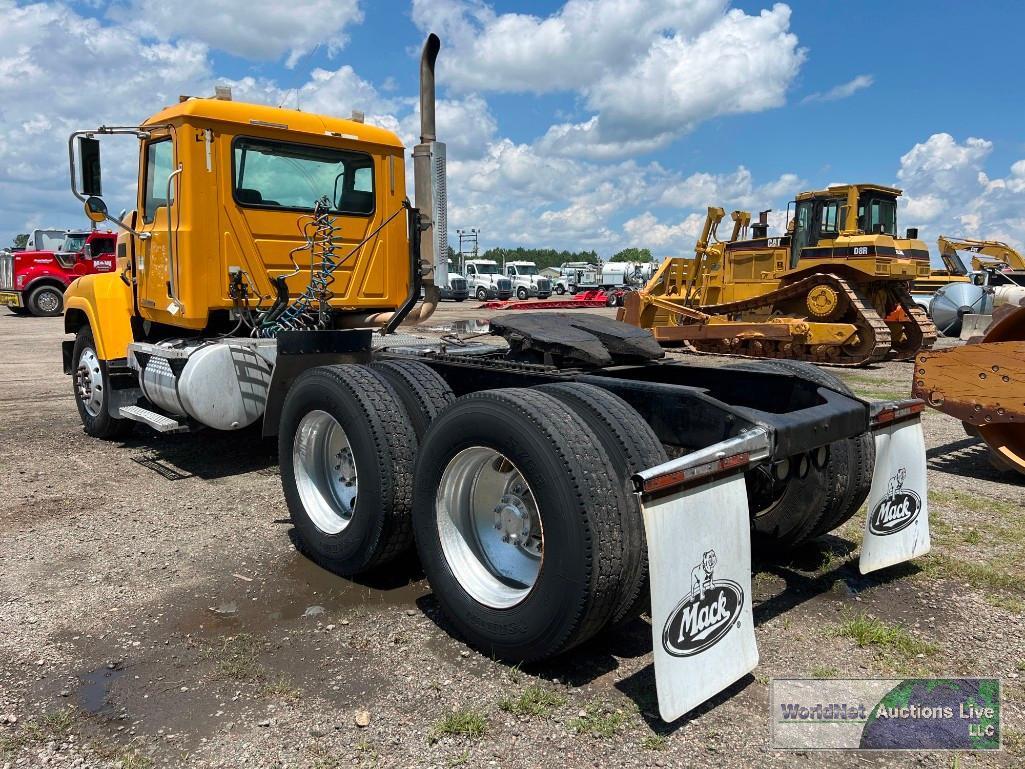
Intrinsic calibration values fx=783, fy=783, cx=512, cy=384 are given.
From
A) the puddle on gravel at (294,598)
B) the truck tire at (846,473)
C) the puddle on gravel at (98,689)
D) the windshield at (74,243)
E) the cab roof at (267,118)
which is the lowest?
the puddle on gravel at (98,689)

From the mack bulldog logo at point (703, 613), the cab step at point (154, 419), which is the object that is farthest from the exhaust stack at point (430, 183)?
the mack bulldog logo at point (703, 613)

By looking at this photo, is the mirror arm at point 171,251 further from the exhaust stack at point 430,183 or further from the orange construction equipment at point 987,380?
the orange construction equipment at point 987,380

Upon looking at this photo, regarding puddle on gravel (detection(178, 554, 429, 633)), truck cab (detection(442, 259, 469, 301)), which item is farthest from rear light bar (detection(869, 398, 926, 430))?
truck cab (detection(442, 259, 469, 301))

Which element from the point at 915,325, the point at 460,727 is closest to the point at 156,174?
the point at 460,727

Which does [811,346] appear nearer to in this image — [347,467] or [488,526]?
[347,467]

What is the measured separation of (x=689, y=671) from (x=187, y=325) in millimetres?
4748

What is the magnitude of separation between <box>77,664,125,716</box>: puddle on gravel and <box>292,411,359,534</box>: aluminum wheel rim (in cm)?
131

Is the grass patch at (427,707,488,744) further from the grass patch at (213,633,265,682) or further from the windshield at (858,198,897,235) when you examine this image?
the windshield at (858,198,897,235)

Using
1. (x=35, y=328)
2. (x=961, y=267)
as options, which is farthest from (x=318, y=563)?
(x=961, y=267)

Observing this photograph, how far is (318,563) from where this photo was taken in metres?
4.17

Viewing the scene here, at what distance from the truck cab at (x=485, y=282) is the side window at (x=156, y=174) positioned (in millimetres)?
35277

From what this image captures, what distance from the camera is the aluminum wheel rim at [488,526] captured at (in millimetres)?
3287

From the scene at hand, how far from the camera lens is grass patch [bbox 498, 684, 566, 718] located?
275cm

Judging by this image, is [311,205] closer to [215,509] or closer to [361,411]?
[215,509]
